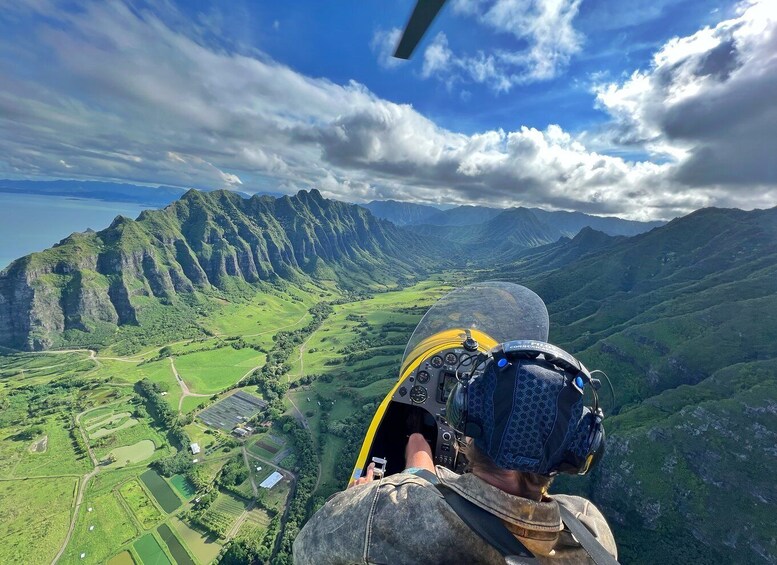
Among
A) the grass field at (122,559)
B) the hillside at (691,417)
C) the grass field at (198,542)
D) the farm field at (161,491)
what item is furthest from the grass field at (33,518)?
the hillside at (691,417)

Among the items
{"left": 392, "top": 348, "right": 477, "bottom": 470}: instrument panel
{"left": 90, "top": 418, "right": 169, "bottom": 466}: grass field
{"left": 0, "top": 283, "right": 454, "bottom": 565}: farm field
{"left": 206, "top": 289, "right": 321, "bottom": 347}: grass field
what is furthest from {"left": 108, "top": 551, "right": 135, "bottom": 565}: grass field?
{"left": 206, "top": 289, "right": 321, "bottom": 347}: grass field

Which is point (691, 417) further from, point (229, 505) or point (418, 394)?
point (229, 505)

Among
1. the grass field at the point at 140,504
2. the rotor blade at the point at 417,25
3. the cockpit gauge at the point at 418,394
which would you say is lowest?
the grass field at the point at 140,504

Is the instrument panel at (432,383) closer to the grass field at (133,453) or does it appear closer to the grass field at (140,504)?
the grass field at (140,504)

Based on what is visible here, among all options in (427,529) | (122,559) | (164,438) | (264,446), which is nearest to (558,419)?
(427,529)

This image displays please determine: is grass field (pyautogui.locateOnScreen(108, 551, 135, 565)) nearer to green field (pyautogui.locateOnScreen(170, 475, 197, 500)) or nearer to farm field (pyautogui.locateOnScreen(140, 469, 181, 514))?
farm field (pyautogui.locateOnScreen(140, 469, 181, 514))

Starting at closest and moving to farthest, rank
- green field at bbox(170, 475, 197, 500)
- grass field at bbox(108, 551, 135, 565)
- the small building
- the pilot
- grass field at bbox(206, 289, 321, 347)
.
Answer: the pilot
grass field at bbox(108, 551, 135, 565)
green field at bbox(170, 475, 197, 500)
the small building
grass field at bbox(206, 289, 321, 347)
